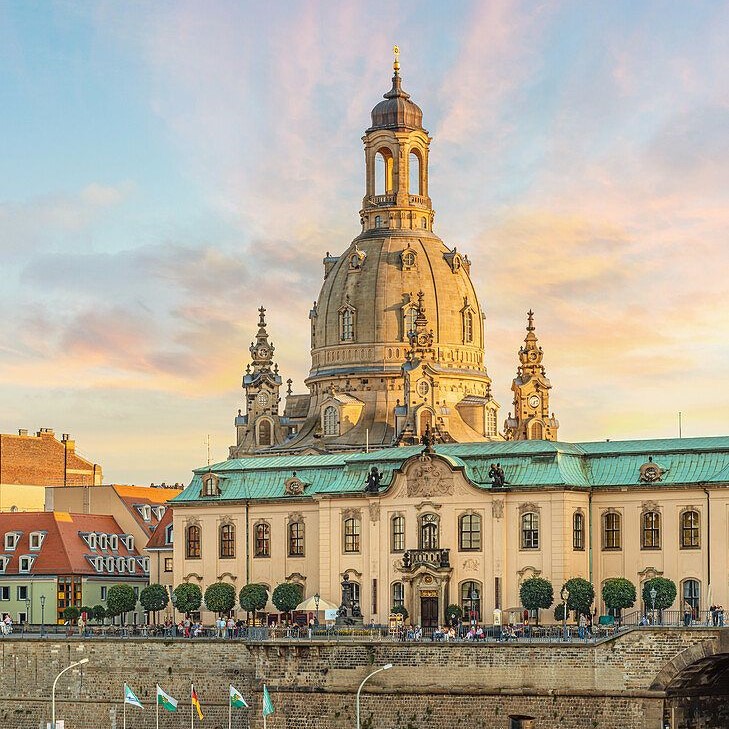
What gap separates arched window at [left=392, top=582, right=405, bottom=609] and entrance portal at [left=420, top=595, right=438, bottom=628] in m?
1.27

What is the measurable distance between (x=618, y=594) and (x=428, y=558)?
38.1 feet

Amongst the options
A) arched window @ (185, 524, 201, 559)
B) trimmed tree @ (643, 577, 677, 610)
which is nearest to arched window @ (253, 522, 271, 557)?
arched window @ (185, 524, 201, 559)

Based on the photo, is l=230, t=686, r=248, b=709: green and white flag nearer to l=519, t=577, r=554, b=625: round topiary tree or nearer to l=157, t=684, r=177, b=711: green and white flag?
l=157, t=684, r=177, b=711: green and white flag

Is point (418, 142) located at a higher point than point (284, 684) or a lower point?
higher

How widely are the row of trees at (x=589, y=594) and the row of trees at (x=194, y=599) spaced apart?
1551cm

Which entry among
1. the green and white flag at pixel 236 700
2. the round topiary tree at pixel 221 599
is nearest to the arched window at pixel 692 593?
the green and white flag at pixel 236 700

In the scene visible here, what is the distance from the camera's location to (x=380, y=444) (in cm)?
15962

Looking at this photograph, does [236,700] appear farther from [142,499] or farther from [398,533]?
[142,499]

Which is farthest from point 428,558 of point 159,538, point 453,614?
point 159,538

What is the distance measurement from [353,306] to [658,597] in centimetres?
5628

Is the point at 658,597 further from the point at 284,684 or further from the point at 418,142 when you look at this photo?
the point at 418,142

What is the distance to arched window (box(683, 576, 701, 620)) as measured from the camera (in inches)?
4535

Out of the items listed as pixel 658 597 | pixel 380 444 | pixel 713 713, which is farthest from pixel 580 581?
pixel 380 444

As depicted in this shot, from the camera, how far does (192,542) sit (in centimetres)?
13250
